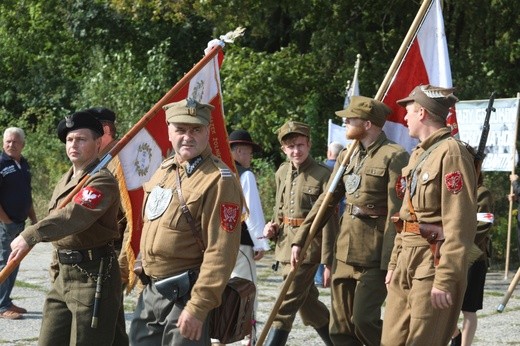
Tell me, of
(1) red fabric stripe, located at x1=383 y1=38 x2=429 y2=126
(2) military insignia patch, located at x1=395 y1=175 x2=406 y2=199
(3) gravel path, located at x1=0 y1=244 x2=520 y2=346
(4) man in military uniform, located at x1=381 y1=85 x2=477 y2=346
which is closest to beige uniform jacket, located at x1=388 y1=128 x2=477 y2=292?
(4) man in military uniform, located at x1=381 y1=85 x2=477 y2=346

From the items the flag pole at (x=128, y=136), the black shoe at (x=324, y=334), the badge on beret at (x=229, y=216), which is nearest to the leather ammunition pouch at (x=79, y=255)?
the flag pole at (x=128, y=136)

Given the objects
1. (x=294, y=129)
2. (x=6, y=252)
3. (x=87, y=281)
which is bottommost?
(x=6, y=252)

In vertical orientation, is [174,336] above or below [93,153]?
below

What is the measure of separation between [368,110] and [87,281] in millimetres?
2344

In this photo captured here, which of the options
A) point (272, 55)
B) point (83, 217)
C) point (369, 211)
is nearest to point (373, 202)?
point (369, 211)

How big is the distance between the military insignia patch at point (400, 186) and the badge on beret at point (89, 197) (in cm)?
181

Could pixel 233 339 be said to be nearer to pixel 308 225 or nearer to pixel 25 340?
pixel 308 225

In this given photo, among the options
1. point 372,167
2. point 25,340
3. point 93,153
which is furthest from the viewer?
point 25,340

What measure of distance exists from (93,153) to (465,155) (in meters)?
2.22

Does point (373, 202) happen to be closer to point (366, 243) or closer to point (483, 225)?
point (366, 243)

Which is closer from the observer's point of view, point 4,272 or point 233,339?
point 233,339

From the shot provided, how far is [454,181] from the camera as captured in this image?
5.67m

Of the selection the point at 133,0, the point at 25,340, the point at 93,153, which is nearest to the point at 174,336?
the point at 93,153

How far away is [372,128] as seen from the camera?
7309 millimetres
